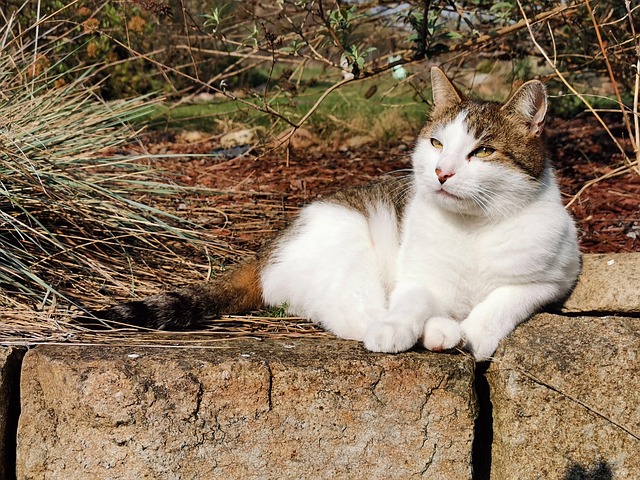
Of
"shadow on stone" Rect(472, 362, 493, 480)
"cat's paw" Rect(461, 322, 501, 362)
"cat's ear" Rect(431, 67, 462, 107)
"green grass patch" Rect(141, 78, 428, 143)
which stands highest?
"green grass patch" Rect(141, 78, 428, 143)

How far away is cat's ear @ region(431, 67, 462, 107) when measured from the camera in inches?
101

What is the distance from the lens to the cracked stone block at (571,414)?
2.13 meters

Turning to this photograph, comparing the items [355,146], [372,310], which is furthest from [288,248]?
[355,146]

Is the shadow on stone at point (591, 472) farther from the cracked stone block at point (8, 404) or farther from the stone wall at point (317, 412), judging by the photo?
the cracked stone block at point (8, 404)

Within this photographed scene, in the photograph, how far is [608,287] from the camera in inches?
100

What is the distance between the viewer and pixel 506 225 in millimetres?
2357

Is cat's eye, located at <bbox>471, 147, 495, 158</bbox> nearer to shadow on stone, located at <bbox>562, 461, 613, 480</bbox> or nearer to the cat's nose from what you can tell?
the cat's nose

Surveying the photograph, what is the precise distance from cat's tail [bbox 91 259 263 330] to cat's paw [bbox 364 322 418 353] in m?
0.71

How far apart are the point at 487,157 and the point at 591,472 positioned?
100 cm

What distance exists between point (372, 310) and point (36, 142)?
68.4 inches

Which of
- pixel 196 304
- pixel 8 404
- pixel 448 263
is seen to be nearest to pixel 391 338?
pixel 448 263

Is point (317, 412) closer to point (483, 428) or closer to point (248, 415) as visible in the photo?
point (248, 415)

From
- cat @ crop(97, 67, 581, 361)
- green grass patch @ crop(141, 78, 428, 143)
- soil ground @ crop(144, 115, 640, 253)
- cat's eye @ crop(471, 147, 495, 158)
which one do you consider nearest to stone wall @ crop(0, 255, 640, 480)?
cat @ crop(97, 67, 581, 361)

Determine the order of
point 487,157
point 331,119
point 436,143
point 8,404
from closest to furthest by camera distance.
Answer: point 8,404
point 487,157
point 436,143
point 331,119
